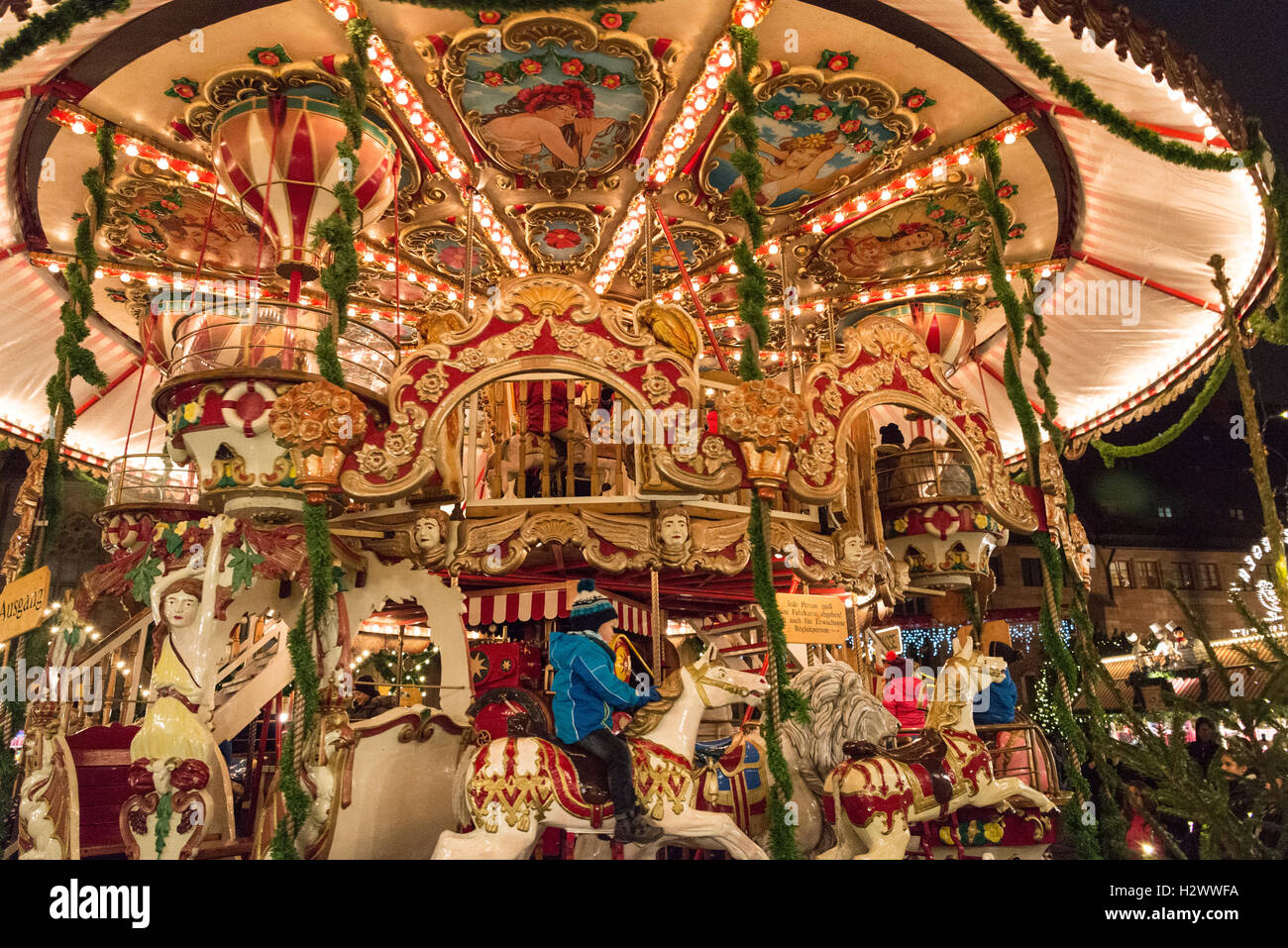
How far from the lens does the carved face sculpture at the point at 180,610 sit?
5934 millimetres

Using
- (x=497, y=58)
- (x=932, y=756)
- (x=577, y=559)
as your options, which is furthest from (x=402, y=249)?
(x=932, y=756)

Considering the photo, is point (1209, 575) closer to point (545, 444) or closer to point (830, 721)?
point (545, 444)

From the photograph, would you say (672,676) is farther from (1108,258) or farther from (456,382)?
(1108,258)

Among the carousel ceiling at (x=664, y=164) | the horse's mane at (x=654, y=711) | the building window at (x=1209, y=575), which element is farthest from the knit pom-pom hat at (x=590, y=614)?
the building window at (x=1209, y=575)

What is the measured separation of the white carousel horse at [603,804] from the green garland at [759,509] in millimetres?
638

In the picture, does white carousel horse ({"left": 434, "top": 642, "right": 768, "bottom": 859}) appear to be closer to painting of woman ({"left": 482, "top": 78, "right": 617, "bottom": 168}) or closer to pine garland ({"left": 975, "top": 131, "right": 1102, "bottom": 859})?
pine garland ({"left": 975, "top": 131, "right": 1102, "bottom": 859})

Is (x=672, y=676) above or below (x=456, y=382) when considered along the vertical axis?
below

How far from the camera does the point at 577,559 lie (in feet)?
27.7

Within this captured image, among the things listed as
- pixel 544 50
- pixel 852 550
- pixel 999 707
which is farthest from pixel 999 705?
pixel 544 50

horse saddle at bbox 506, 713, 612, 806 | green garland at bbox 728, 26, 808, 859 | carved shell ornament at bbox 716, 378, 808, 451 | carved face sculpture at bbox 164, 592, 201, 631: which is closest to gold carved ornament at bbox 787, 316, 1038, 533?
carved shell ornament at bbox 716, 378, 808, 451

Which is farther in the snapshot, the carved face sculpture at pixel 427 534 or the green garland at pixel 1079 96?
the carved face sculpture at pixel 427 534

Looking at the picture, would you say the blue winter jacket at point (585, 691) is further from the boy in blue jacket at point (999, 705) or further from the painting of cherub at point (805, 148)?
the painting of cherub at point (805, 148)

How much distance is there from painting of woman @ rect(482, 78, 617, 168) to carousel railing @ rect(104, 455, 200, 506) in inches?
178
